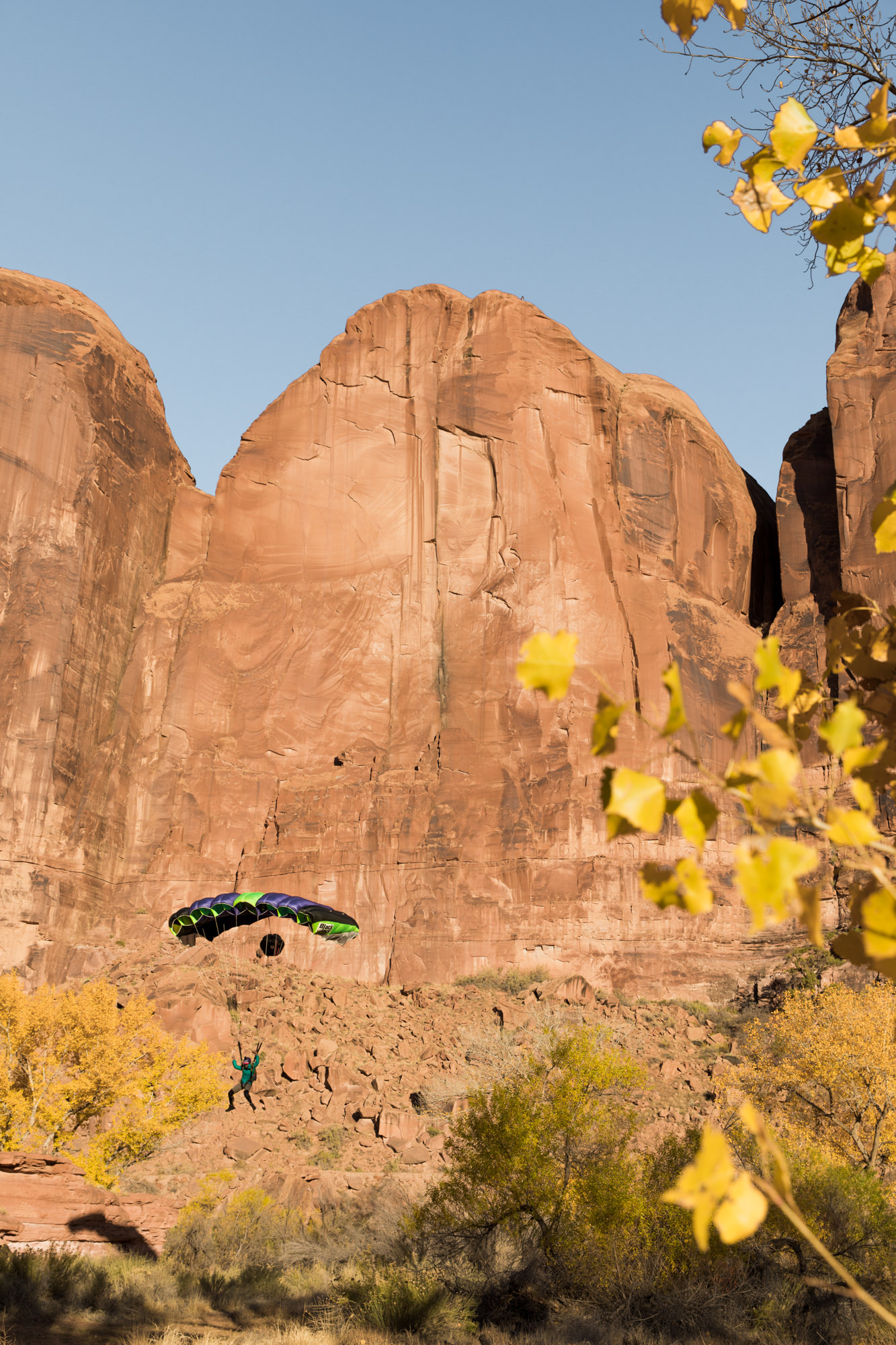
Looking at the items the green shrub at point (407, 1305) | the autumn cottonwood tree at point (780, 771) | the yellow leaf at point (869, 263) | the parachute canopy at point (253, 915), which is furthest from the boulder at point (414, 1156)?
the yellow leaf at point (869, 263)

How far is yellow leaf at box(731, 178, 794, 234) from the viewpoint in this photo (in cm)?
288

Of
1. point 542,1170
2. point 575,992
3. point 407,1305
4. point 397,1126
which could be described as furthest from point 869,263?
point 575,992

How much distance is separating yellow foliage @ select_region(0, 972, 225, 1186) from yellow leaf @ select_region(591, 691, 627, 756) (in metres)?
19.9

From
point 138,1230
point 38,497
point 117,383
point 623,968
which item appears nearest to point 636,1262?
point 138,1230

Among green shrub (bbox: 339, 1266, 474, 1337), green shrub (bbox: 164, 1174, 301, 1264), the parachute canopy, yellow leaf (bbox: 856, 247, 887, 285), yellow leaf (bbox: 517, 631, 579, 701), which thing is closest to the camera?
yellow leaf (bbox: 517, 631, 579, 701)

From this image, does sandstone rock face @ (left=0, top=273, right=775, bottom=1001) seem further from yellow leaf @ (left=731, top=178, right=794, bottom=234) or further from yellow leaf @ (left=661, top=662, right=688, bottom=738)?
yellow leaf @ (left=661, top=662, right=688, bottom=738)

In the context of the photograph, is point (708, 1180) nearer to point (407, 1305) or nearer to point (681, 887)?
point (681, 887)

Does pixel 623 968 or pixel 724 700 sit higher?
pixel 724 700

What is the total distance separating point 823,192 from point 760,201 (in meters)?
0.17

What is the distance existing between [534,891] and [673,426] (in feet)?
89.8

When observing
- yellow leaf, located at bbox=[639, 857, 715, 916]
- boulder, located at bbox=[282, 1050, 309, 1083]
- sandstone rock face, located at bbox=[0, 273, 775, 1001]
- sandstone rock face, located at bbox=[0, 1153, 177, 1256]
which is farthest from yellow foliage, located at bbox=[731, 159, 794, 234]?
sandstone rock face, located at bbox=[0, 273, 775, 1001]

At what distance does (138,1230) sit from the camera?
1570cm

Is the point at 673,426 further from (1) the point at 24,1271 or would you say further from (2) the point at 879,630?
(2) the point at 879,630

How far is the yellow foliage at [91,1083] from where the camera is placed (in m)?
19.9
